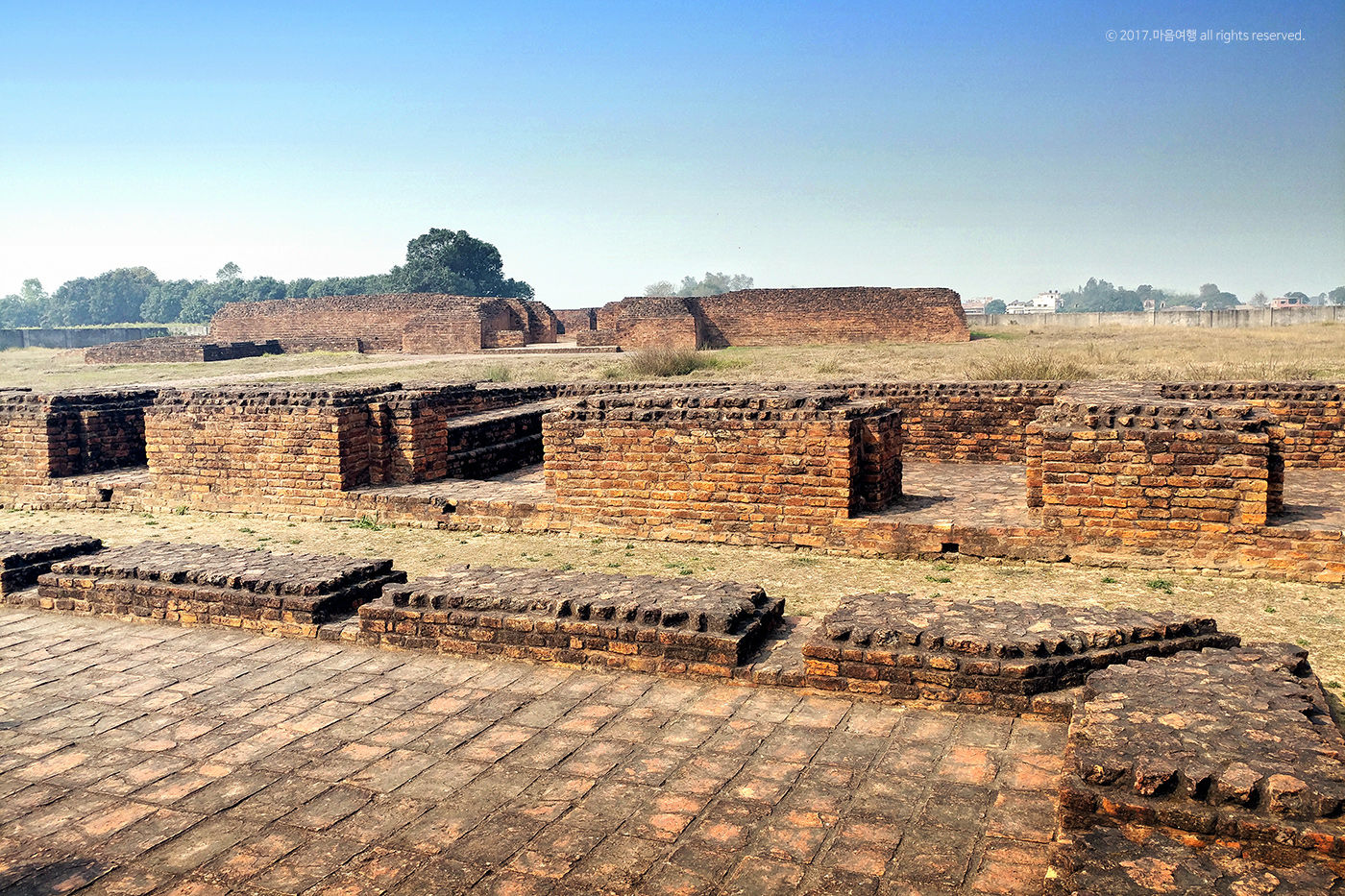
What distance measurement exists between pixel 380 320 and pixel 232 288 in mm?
56233

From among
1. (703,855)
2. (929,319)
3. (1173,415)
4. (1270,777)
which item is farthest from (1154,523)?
(929,319)

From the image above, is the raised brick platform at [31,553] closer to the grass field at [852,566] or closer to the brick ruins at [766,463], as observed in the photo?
the grass field at [852,566]

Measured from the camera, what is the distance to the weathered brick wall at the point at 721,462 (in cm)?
620

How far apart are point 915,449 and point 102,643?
22.3ft

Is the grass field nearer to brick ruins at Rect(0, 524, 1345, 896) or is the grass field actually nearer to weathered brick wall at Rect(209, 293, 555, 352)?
brick ruins at Rect(0, 524, 1345, 896)

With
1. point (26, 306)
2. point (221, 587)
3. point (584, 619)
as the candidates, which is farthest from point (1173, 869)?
point (26, 306)

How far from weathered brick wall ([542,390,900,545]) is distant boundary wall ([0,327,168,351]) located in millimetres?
45611

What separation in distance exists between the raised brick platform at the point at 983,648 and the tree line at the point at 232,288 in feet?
172

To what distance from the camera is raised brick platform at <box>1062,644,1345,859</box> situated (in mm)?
2191

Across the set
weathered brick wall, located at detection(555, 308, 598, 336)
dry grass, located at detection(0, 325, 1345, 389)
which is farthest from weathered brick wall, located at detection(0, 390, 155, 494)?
weathered brick wall, located at detection(555, 308, 598, 336)

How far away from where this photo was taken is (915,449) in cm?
917

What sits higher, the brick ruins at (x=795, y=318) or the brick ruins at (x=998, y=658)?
the brick ruins at (x=795, y=318)

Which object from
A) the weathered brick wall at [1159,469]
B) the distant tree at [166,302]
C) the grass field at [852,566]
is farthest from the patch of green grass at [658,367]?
the distant tree at [166,302]

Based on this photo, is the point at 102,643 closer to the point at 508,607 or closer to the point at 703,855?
the point at 508,607
